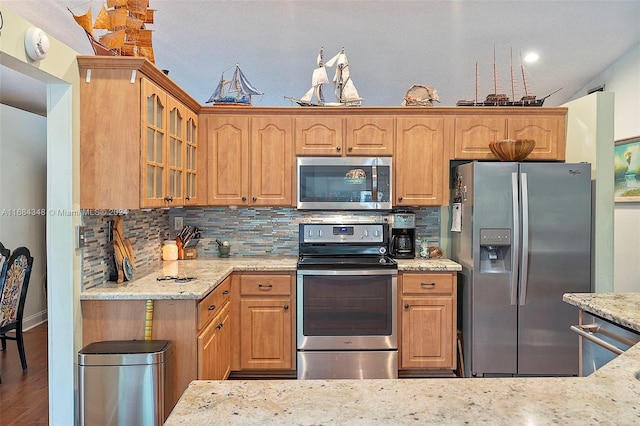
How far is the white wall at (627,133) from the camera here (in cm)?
431

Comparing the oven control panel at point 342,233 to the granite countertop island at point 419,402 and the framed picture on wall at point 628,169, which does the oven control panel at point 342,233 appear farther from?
the framed picture on wall at point 628,169

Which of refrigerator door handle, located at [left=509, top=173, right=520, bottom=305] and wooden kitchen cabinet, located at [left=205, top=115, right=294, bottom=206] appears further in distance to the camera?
wooden kitchen cabinet, located at [left=205, top=115, right=294, bottom=206]

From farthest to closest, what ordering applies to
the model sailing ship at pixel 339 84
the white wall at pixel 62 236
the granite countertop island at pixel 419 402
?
1. the model sailing ship at pixel 339 84
2. the white wall at pixel 62 236
3. the granite countertop island at pixel 419 402

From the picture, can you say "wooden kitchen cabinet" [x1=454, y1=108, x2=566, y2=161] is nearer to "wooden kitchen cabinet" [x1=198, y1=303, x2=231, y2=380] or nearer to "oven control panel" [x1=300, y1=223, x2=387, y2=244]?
"oven control panel" [x1=300, y1=223, x2=387, y2=244]

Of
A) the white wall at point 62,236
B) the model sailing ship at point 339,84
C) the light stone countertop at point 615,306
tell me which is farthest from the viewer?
the model sailing ship at point 339,84

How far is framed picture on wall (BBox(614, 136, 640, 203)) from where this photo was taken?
433 centimetres

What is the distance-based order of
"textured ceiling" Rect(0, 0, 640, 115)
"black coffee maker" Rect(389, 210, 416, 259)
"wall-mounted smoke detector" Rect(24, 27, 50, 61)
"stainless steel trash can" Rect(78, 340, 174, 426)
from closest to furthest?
"wall-mounted smoke detector" Rect(24, 27, 50, 61) → "stainless steel trash can" Rect(78, 340, 174, 426) → "textured ceiling" Rect(0, 0, 640, 115) → "black coffee maker" Rect(389, 210, 416, 259)

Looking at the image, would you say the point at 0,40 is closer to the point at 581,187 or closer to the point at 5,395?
the point at 5,395

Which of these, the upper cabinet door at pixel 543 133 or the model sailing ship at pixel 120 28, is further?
the upper cabinet door at pixel 543 133

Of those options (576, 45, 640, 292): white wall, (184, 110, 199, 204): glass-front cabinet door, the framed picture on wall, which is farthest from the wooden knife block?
the framed picture on wall

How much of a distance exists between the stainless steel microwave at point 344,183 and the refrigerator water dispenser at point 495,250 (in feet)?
2.54

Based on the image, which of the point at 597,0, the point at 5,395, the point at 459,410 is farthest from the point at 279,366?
the point at 597,0

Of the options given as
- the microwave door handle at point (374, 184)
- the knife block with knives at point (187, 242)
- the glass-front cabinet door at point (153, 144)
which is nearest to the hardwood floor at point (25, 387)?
the knife block with knives at point (187, 242)

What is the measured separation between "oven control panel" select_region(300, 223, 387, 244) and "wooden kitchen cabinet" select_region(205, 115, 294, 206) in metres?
0.29
